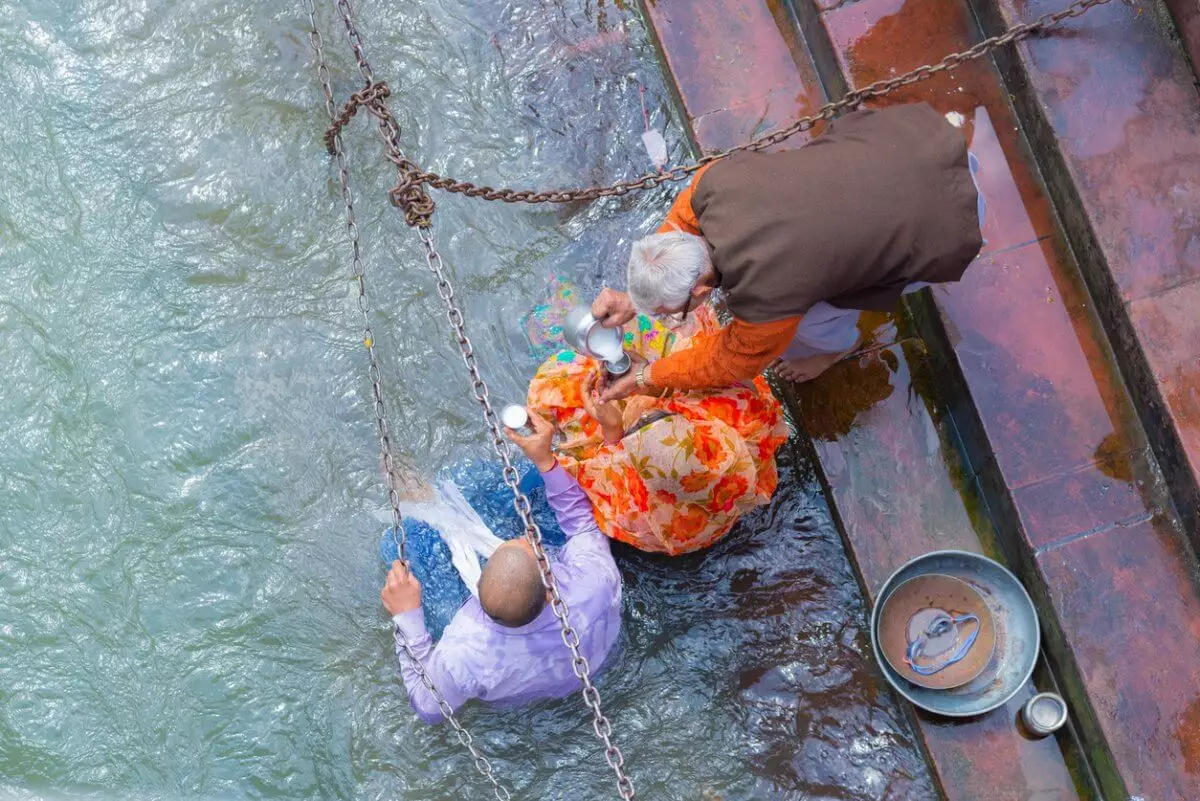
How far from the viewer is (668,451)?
3.06 meters

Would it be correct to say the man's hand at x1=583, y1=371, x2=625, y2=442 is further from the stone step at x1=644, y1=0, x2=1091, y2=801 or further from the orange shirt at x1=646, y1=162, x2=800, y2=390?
the stone step at x1=644, y1=0, x2=1091, y2=801

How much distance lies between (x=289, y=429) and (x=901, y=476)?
280 cm

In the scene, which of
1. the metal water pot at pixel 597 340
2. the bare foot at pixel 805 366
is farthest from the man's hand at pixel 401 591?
the bare foot at pixel 805 366

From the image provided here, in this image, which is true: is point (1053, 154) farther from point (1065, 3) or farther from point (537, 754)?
point (537, 754)

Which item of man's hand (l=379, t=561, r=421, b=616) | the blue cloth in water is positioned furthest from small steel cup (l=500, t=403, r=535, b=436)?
man's hand (l=379, t=561, r=421, b=616)

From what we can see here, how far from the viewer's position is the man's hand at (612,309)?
3158mm

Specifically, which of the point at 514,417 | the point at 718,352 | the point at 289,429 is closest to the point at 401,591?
the point at 514,417

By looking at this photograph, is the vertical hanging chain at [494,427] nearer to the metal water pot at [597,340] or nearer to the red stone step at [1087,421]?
the metal water pot at [597,340]

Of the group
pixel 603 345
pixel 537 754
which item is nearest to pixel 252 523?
pixel 537 754

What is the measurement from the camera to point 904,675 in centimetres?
358

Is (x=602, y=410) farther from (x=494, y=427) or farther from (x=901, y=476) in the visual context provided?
(x=901, y=476)

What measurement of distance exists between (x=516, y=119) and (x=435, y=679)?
2660mm

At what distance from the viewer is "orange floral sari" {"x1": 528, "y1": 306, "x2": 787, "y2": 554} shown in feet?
10.2

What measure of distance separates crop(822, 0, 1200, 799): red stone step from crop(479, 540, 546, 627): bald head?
1.99m
